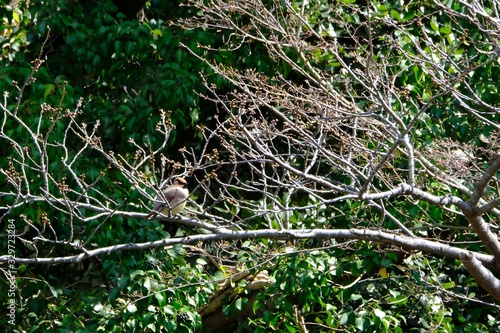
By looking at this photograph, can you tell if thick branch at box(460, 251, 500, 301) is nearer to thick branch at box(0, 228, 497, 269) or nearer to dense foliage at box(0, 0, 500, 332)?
thick branch at box(0, 228, 497, 269)

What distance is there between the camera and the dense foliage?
6508 mm

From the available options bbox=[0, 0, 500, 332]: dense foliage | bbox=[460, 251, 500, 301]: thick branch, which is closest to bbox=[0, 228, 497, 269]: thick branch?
bbox=[460, 251, 500, 301]: thick branch

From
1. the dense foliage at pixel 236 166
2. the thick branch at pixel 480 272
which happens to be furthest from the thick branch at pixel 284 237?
the dense foliage at pixel 236 166

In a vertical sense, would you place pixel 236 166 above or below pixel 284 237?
below

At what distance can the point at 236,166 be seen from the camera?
6629 mm

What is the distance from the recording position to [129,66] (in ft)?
25.4

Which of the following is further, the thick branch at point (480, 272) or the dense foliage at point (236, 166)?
the dense foliage at point (236, 166)

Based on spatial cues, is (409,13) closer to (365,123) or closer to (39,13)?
(365,123)

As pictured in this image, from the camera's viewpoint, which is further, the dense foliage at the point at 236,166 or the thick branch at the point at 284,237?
the dense foliage at the point at 236,166

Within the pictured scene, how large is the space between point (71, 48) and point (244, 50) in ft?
4.96

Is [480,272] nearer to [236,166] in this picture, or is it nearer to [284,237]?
[284,237]

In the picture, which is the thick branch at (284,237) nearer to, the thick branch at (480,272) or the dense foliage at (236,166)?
the thick branch at (480,272)

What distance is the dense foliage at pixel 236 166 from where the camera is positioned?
21.4ft

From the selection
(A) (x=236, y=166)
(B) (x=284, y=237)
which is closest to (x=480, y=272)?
(B) (x=284, y=237)
